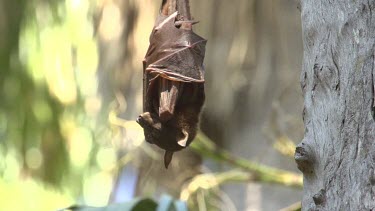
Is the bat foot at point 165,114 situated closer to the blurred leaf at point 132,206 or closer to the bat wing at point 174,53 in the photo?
the bat wing at point 174,53

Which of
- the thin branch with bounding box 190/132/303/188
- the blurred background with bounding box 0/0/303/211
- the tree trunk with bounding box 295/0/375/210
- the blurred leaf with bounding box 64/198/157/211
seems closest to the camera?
the tree trunk with bounding box 295/0/375/210

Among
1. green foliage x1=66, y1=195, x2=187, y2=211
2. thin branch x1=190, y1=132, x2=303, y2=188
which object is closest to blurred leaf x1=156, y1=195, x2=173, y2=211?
green foliage x1=66, y1=195, x2=187, y2=211

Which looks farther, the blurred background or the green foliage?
the blurred background

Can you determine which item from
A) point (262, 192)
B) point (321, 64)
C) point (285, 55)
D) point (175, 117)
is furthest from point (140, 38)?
point (321, 64)

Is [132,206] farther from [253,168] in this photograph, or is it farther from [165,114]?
[253,168]

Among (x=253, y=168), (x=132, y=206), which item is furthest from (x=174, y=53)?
(x=253, y=168)

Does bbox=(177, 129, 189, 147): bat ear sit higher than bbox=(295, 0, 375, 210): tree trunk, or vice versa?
bbox=(295, 0, 375, 210): tree trunk

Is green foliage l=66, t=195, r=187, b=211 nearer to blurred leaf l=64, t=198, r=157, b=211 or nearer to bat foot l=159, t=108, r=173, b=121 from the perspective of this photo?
blurred leaf l=64, t=198, r=157, b=211
